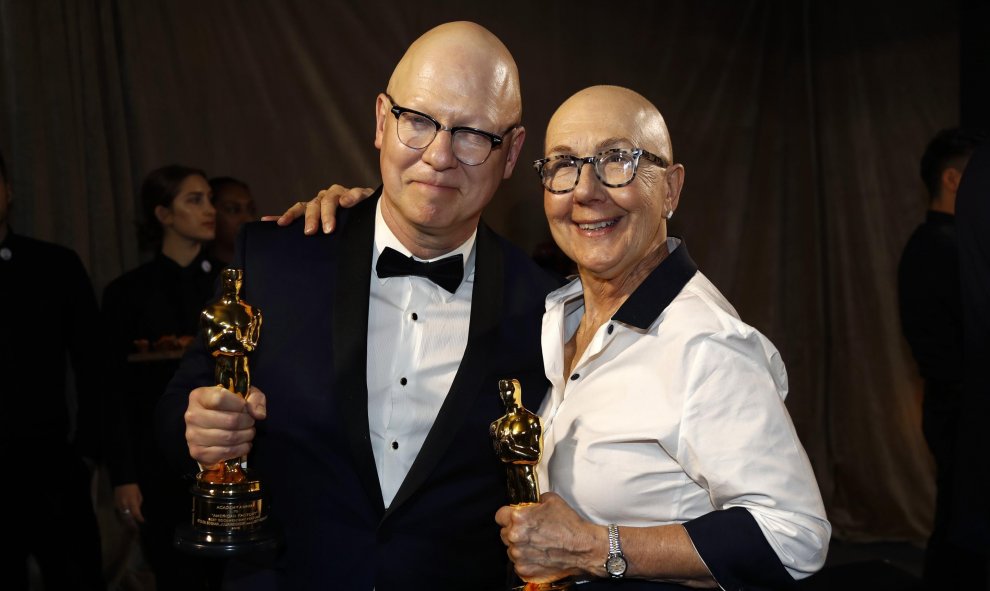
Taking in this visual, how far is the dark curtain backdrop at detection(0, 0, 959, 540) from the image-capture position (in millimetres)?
4785

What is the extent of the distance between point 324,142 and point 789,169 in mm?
3754

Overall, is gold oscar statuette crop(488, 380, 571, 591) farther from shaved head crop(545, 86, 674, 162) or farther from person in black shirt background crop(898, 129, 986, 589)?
person in black shirt background crop(898, 129, 986, 589)

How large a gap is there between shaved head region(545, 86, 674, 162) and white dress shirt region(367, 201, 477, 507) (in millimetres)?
486

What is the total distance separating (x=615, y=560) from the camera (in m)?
1.84

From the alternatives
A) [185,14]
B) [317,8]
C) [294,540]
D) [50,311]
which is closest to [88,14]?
[185,14]

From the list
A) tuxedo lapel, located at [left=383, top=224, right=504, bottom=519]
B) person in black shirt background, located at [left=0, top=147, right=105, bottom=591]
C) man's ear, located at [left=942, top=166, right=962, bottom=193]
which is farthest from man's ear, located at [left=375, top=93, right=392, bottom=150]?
man's ear, located at [left=942, top=166, right=962, bottom=193]

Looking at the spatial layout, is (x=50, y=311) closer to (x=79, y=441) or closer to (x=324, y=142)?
(x=79, y=441)

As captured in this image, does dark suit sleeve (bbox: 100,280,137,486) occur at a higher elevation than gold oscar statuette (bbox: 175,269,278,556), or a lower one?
lower

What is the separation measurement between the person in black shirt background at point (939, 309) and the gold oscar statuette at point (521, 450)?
3042mm

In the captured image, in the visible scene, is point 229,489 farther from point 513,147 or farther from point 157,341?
point 157,341

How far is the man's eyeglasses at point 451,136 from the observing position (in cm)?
221

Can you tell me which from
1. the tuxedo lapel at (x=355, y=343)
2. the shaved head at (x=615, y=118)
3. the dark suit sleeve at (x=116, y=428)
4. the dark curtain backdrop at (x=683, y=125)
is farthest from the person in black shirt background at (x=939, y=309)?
the dark suit sleeve at (x=116, y=428)

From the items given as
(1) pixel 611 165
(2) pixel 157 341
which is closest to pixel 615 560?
(1) pixel 611 165

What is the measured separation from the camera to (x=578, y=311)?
247 centimetres
